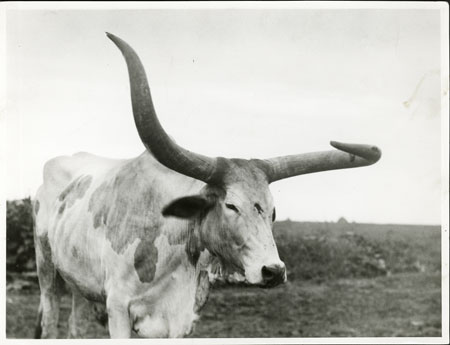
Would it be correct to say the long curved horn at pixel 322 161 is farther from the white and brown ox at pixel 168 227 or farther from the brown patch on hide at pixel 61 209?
the brown patch on hide at pixel 61 209

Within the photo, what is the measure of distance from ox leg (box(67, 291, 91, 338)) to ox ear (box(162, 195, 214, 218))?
1.59m

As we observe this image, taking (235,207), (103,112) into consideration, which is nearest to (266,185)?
(235,207)

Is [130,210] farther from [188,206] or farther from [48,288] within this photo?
[48,288]

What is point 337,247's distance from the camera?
7340mm

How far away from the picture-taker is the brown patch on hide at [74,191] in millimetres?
5203

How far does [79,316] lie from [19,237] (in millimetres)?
901

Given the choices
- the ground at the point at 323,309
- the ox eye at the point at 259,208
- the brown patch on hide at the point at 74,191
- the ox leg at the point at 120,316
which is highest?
the brown patch on hide at the point at 74,191

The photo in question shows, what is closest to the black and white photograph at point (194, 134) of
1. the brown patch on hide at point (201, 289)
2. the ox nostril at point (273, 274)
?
the brown patch on hide at point (201, 289)

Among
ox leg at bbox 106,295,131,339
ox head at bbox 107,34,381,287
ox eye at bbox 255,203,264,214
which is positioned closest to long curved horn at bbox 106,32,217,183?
ox head at bbox 107,34,381,287

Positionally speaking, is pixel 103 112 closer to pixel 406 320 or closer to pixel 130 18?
pixel 130 18

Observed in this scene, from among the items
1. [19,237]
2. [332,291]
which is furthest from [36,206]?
[332,291]

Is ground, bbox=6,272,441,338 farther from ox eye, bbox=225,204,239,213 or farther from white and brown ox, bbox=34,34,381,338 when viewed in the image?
ox eye, bbox=225,204,239,213

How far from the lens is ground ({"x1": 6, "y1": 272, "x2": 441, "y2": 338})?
6.16 metres

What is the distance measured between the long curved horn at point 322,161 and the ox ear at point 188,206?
19.5 inches
